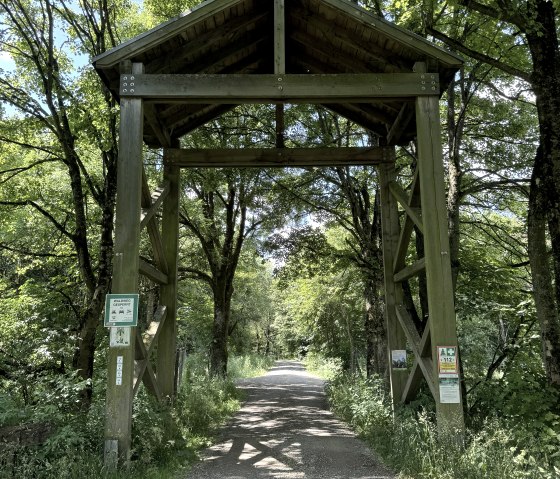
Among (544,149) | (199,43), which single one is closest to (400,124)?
(544,149)

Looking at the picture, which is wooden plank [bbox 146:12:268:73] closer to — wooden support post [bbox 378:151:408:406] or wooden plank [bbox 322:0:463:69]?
wooden plank [bbox 322:0:463:69]

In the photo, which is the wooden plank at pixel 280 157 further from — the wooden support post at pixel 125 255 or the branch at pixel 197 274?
the branch at pixel 197 274

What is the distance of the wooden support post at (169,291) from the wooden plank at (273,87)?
2.67 metres

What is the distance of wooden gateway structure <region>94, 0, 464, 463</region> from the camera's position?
6094mm

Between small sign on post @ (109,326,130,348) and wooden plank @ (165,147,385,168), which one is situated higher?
wooden plank @ (165,147,385,168)

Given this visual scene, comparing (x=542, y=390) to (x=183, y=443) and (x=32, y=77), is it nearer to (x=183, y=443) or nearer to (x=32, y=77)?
(x=183, y=443)

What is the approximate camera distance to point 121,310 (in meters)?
5.97

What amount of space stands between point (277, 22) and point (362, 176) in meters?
7.70

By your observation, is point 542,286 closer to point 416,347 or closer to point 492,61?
point 416,347

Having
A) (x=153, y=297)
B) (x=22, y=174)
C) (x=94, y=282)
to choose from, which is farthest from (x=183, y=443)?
(x=153, y=297)

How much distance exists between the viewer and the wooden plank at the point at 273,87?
646cm

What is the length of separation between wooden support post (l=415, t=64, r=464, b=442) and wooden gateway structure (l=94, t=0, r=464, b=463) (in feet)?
0.04

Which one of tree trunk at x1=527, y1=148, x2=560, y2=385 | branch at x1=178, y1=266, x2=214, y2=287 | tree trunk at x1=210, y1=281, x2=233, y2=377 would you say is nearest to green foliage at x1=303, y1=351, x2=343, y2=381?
tree trunk at x1=210, y1=281, x2=233, y2=377

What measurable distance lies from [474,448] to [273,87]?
5.23m
